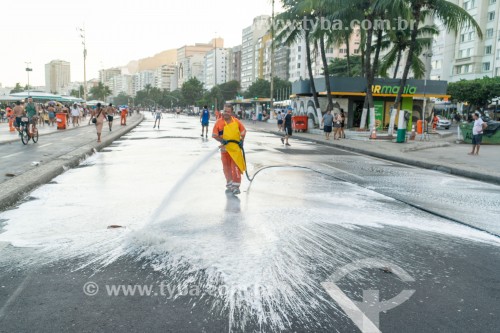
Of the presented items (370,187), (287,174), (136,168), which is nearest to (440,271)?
(370,187)

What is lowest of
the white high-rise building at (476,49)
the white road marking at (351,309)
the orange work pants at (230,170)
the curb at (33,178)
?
the white road marking at (351,309)

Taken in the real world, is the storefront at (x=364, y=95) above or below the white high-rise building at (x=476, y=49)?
below

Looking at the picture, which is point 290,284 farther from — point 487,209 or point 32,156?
point 32,156

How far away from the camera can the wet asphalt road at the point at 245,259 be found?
10.8 ft

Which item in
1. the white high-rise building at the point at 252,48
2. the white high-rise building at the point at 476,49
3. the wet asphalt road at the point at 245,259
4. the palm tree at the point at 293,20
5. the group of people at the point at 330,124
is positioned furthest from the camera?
the white high-rise building at the point at 252,48

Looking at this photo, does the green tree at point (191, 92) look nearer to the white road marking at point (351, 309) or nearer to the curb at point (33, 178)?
the curb at point (33, 178)

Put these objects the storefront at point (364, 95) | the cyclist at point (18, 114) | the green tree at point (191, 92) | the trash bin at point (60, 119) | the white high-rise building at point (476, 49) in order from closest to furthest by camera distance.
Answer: the cyclist at point (18, 114) → the trash bin at point (60, 119) → the storefront at point (364, 95) → the white high-rise building at point (476, 49) → the green tree at point (191, 92)

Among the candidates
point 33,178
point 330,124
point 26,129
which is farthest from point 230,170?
point 330,124

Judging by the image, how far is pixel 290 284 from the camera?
3.88 m

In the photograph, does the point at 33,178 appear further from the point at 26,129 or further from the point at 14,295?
the point at 26,129

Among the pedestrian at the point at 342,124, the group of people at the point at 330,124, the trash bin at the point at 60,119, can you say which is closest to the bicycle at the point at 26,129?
the trash bin at the point at 60,119

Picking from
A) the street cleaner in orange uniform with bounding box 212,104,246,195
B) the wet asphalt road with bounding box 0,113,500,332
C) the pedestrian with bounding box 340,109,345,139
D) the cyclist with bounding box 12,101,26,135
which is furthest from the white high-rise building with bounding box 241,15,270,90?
the wet asphalt road with bounding box 0,113,500,332

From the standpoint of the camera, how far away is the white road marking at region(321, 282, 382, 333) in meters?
3.14

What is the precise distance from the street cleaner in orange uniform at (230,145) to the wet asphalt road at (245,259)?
1.44 feet
